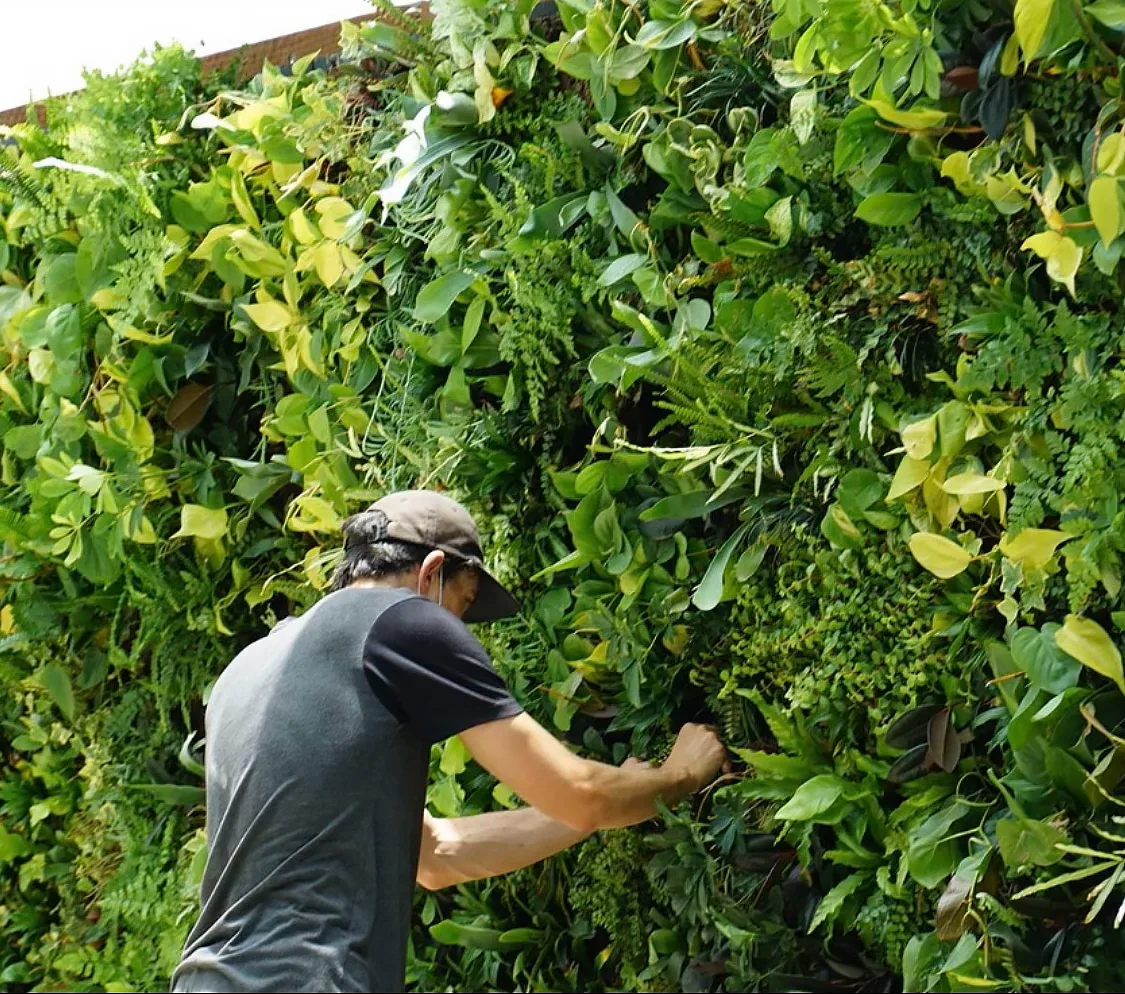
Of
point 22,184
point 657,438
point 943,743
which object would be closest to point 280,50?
point 22,184

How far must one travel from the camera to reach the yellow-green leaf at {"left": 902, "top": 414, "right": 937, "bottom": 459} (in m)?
1.48

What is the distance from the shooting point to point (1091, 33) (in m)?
1.35

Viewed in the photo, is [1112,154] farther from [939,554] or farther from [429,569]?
[429,569]

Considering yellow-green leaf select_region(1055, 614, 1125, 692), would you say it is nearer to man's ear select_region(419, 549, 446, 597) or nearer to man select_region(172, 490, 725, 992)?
man select_region(172, 490, 725, 992)

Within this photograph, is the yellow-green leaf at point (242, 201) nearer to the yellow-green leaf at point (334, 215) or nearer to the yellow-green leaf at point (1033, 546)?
the yellow-green leaf at point (334, 215)

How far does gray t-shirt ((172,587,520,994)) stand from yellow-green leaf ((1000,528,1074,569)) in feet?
1.82

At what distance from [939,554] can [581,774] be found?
0.47m

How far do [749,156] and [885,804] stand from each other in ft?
2.58

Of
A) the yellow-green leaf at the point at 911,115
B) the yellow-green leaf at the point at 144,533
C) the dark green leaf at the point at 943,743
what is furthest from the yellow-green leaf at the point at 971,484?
the yellow-green leaf at the point at 144,533

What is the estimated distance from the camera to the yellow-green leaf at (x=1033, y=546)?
1379mm

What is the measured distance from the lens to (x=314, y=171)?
2.22 meters

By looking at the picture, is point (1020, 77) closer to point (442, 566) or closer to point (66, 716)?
point (442, 566)

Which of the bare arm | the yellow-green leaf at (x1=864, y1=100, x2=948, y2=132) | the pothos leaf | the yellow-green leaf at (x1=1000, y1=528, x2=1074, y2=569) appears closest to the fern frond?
the pothos leaf

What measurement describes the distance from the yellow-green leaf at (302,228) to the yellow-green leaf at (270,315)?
12cm
